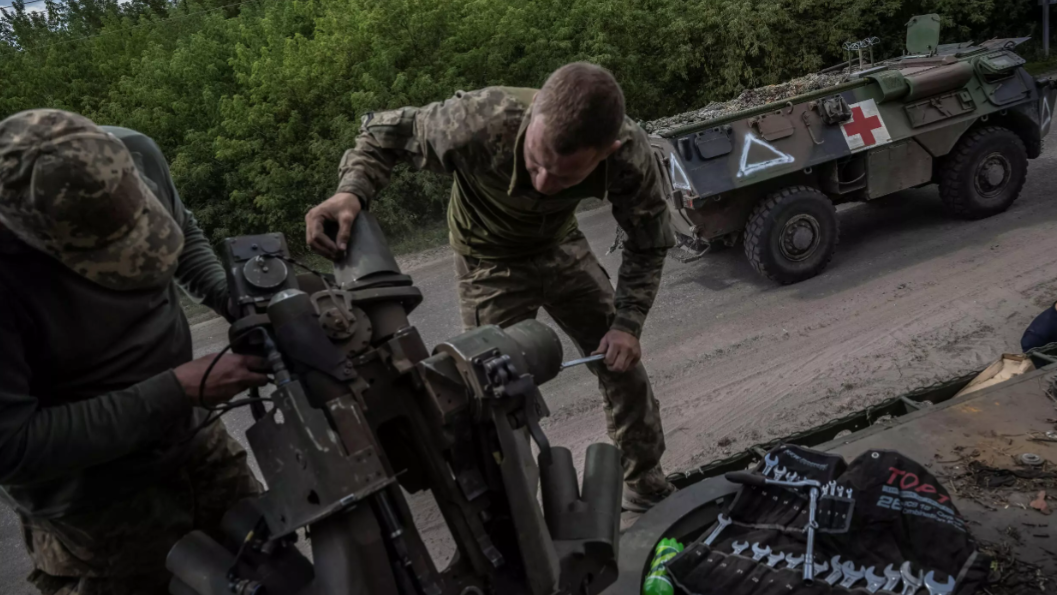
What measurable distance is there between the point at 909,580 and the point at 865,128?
4832 mm

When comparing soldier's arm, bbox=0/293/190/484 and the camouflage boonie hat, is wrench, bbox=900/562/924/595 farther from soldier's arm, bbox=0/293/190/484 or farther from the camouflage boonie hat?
the camouflage boonie hat

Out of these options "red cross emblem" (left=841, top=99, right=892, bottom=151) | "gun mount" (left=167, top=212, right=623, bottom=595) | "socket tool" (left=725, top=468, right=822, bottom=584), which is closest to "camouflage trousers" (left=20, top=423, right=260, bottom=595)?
"gun mount" (left=167, top=212, right=623, bottom=595)

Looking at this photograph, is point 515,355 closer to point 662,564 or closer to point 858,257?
point 662,564

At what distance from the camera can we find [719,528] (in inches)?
94.2

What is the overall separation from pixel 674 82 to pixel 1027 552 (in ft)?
31.7

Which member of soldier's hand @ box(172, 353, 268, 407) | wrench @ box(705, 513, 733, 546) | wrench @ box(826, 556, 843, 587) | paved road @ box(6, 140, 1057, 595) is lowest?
paved road @ box(6, 140, 1057, 595)

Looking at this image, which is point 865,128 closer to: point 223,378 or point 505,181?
point 505,181

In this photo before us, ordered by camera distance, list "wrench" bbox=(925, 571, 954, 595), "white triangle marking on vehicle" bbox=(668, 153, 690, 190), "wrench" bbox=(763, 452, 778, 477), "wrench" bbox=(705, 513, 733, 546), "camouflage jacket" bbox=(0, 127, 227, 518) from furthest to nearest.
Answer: "white triangle marking on vehicle" bbox=(668, 153, 690, 190), "wrench" bbox=(763, 452, 778, 477), "wrench" bbox=(705, 513, 733, 546), "wrench" bbox=(925, 571, 954, 595), "camouflage jacket" bbox=(0, 127, 227, 518)

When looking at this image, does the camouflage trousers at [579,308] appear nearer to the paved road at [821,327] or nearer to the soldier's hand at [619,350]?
the soldier's hand at [619,350]

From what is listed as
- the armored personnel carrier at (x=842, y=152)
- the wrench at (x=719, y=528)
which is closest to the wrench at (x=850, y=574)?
the wrench at (x=719, y=528)

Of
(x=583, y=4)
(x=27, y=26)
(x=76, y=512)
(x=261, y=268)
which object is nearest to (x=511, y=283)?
(x=261, y=268)

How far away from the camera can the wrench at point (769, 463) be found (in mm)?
2477

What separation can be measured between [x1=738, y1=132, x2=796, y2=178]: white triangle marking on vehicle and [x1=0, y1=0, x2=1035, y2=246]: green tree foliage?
4176 mm

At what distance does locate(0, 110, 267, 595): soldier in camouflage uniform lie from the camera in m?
1.65
